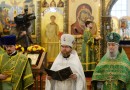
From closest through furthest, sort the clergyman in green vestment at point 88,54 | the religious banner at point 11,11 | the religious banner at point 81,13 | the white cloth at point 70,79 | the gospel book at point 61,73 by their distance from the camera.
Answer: the gospel book at point 61,73 → the white cloth at point 70,79 → the clergyman in green vestment at point 88,54 → the religious banner at point 11,11 → the religious banner at point 81,13

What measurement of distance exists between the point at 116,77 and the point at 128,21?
9.97m

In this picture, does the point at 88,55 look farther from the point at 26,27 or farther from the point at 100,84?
the point at 100,84

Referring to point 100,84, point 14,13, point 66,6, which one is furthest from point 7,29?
point 100,84

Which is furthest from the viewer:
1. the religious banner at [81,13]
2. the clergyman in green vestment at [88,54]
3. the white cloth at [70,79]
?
the religious banner at [81,13]

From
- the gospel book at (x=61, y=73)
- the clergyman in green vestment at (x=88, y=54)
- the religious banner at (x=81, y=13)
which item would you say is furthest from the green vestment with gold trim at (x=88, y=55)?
the gospel book at (x=61, y=73)

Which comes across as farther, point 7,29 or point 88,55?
point 7,29

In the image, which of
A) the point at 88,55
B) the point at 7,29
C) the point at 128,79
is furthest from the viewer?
the point at 7,29

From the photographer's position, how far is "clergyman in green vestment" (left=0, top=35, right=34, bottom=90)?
4730 mm

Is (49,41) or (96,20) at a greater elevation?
(96,20)

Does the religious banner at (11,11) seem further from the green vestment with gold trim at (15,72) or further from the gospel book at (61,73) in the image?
the gospel book at (61,73)

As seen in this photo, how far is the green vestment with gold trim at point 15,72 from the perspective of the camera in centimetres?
474

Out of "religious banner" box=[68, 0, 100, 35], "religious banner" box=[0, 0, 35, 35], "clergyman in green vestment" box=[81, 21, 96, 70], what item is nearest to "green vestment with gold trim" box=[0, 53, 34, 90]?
"clergyman in green vestment" box=[81, 21, 96, 70]

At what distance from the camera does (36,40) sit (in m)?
12.5

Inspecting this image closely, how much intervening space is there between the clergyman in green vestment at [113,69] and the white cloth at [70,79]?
229 millimetres
